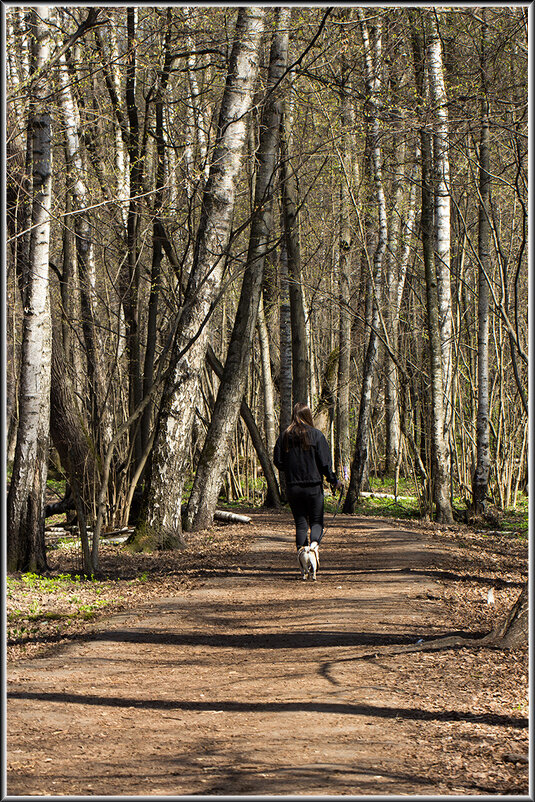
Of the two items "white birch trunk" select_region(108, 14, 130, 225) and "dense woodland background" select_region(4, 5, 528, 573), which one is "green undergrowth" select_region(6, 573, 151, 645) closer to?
"dense woodland background" select_region(4, 5, 528, 573)

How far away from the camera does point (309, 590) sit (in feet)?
28.1

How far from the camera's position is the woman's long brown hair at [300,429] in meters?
9.34

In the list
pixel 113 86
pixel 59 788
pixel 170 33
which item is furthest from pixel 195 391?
pixel 59 788

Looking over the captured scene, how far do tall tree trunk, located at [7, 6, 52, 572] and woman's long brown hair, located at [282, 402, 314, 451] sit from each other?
276 centimetres

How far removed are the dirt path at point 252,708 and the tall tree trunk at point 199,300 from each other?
10.2 feet

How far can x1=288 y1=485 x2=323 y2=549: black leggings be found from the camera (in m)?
9.30

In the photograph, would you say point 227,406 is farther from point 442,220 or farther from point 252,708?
point 252,708

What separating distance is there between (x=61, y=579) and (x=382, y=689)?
4997 mm

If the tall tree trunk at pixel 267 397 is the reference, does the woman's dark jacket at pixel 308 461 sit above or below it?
below

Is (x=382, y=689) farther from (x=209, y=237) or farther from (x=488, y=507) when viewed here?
(x=488, y=507)

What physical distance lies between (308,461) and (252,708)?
471 centimetres

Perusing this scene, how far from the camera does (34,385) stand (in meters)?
8.99

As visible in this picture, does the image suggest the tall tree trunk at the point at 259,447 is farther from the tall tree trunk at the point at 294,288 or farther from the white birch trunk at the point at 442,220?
the white birch trunk at the point at 442,220

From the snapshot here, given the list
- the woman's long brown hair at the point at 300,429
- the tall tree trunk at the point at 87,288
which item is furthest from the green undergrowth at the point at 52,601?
the tall tree trunk at the point at 87,288
